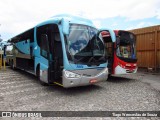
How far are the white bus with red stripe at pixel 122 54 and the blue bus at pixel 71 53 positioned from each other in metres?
1.61

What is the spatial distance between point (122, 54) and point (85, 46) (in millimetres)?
2993

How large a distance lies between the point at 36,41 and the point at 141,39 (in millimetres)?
8278

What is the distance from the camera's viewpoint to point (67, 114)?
179 inches

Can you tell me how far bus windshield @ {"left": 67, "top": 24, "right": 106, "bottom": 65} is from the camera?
6.11m

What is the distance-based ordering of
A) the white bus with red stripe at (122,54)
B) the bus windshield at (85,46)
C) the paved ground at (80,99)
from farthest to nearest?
1. the white bus with red stripe at (122,54)
2. the bus windshield at (85,46)
3. the paved ground at (80,99)

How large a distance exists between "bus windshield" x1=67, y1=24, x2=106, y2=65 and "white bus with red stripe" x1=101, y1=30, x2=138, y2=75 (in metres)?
1.59

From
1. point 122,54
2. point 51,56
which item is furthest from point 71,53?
point 122,54

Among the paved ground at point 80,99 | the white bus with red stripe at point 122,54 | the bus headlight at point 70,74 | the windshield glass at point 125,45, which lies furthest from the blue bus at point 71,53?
the windshield glass at point 125,45

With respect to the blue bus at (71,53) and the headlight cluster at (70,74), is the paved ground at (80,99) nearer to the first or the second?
the blue bus at (71,53)

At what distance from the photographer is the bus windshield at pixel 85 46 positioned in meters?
6.11

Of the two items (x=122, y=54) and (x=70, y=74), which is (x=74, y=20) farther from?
(x=122, y=54)

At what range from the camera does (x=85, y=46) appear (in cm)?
638

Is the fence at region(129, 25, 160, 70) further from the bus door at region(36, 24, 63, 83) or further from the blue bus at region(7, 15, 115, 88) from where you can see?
the bus door at region(36, 24, 63, 83)

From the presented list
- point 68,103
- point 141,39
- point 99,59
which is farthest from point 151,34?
point 68,103
